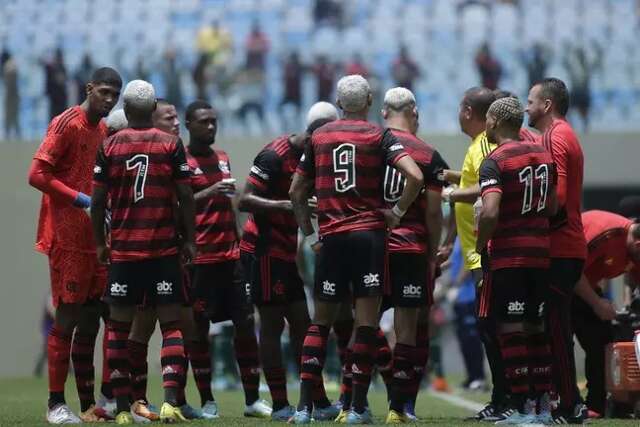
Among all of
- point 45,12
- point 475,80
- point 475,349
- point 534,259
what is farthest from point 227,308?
point 45,12

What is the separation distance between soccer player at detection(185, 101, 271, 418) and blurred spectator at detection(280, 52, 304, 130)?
10.4 m

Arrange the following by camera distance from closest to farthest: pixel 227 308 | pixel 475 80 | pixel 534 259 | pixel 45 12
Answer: pixel 534 259
pixel 227 308
pixel 475 80
pixel 45 12

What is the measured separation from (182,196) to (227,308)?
78.9 inches

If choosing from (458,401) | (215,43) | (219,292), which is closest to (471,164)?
(219,292)

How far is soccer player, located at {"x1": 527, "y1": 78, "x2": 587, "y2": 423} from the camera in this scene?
28.2ft

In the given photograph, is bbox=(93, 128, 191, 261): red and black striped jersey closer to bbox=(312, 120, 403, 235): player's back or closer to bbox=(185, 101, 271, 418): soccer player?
bbox=(312, 120, 403, 235): player's back

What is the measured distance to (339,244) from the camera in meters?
8.34

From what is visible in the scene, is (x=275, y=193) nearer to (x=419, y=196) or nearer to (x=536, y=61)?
(x=419, y=196)

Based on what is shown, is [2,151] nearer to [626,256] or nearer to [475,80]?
[475,80]

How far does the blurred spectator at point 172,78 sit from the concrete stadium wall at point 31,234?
1.70m

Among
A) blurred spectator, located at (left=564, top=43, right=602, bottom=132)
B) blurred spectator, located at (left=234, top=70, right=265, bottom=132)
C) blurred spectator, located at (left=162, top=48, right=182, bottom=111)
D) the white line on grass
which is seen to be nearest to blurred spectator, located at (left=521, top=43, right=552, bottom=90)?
blurred spectator, located at (left=564, top=43, right=602, bottom=132)

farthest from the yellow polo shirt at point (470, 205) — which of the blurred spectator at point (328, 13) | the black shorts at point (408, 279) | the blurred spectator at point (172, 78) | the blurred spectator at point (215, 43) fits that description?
the blurred spectator at point (328, 13)

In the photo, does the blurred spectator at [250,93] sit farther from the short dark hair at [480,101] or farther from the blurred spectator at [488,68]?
the short dark hair at [480,101]

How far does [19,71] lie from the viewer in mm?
21844
